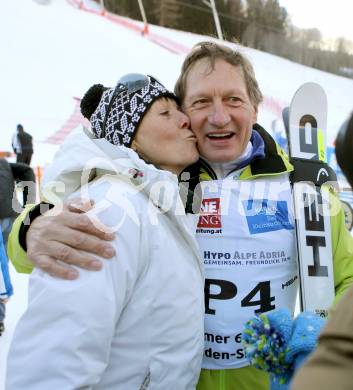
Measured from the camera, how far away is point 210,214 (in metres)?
1.41

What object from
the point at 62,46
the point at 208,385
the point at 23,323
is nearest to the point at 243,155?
the point at 208,385

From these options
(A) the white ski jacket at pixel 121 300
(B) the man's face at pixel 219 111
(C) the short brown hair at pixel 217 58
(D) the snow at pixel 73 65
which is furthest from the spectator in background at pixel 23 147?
(A) the white ski jacket at pixel 121 300

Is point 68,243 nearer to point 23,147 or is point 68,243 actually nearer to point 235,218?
point 235,218

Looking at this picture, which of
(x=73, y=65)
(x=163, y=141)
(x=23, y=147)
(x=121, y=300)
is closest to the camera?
(x=121, y=300)

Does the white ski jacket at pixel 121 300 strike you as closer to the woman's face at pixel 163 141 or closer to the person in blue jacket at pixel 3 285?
the woman's face at pixel 163 141

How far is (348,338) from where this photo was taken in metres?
0.53

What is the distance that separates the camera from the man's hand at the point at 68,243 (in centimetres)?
101

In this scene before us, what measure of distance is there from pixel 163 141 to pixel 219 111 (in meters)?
0.23

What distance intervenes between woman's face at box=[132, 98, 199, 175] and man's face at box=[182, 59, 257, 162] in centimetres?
9

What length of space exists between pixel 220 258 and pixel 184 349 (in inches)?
13.0

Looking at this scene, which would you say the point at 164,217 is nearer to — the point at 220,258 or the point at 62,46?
the point at 220,258

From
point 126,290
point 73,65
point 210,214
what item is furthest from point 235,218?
point 73,65

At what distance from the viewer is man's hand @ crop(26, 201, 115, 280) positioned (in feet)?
3.31

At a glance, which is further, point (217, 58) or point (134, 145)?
point (217, 58)
